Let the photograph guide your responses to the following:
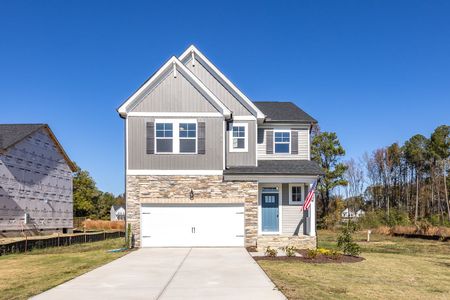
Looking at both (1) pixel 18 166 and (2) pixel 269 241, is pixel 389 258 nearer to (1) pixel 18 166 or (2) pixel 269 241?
(2) pixel 269 241

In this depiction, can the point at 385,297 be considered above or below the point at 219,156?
below

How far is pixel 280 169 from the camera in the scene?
808 inches

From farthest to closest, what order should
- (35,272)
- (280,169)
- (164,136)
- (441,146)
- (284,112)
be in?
(441,146) → (284,112) → (280,169) → (164,136) → (35,272)

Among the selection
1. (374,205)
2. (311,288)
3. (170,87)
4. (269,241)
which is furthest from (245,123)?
(374,205)

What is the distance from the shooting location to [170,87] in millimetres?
20406

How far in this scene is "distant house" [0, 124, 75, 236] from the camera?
1227 inches

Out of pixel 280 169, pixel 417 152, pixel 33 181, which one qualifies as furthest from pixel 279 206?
pixel 417 152

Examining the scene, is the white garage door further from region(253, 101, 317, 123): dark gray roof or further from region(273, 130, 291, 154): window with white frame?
region(253, 101, 317, 123): dark gray roof

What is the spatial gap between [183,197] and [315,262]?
7.33 meters

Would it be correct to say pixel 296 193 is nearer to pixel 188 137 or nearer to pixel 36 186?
pixel 188 137

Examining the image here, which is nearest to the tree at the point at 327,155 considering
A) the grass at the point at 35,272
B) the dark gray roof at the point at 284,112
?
the dark gray roof at the point at 284,112

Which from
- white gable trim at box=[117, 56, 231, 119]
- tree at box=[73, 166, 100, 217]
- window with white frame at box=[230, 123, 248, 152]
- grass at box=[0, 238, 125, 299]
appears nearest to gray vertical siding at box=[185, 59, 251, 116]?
window with white frame at box=[230, 123, 248, 152]

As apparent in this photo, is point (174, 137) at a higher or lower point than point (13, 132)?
lower

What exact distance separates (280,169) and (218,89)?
16.7 feet
